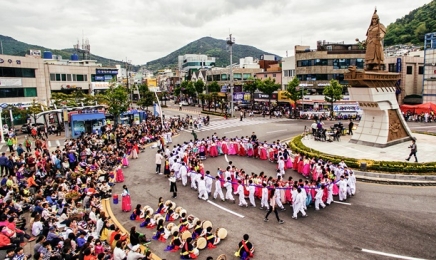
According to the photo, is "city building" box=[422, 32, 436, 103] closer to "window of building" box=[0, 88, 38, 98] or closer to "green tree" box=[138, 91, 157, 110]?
"green tree" box=[138, 91, 157, 110]

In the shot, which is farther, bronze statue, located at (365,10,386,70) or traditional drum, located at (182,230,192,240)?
bronze statue, located at (365,10,386,70)

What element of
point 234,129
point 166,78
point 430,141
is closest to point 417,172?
point 430,141

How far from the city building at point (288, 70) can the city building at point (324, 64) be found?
2155 mm

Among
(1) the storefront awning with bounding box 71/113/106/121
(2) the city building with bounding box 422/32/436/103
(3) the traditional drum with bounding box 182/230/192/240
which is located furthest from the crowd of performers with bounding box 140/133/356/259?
(2) the city building with bounding box 422/32/436/103

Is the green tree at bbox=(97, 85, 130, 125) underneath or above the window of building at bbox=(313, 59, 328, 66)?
underneath

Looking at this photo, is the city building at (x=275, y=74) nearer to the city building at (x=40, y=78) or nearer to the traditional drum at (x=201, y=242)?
the city building at (x=40, y=78)

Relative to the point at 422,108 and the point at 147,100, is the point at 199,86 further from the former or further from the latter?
the point at 422,108

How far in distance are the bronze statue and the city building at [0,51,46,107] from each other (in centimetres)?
4368

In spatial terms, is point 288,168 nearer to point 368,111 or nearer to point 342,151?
point 342,151

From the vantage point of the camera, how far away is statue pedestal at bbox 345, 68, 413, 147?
24.7 m

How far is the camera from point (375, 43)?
2534 cm

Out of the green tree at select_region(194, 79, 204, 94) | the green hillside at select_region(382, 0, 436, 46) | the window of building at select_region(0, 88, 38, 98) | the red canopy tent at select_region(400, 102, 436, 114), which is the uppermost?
the green hillside at select_region(382, 0, 436, 46)

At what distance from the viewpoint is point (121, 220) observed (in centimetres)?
1487

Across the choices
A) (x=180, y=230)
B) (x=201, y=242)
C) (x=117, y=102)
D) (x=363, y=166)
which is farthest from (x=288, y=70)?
(x=201, y=242)
